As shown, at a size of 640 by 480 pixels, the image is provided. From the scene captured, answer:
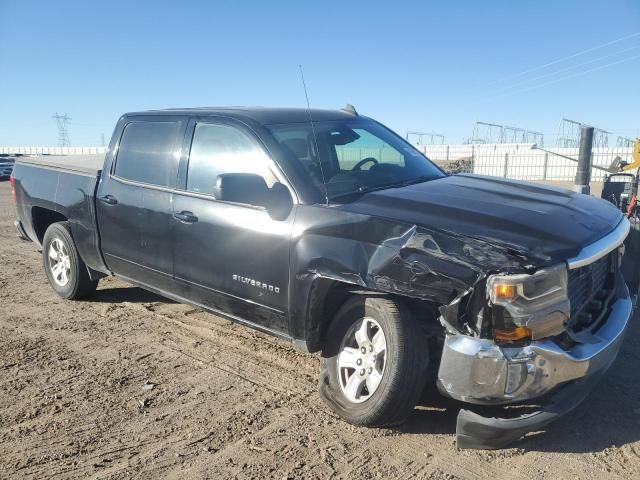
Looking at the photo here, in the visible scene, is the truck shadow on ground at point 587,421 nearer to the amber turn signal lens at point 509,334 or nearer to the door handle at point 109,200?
the amber turn signal lens at point 509,334

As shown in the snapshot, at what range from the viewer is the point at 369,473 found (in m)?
2.83

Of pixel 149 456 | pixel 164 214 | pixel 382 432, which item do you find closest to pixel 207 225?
pixel 164 214

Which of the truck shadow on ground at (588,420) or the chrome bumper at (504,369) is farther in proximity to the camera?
the truck shadow on ground at (588,420)

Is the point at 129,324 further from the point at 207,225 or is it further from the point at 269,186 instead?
the point at 269,186

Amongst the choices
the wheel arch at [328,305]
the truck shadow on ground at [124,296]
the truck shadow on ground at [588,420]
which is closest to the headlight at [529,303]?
the wheel arch at [328,305]

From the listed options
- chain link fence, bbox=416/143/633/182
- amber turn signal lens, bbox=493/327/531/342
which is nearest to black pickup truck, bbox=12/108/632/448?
amber turn signal lens, bbox=493/327/531/342

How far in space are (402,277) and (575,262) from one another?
0.88 metres

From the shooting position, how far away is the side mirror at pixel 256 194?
353 centimetres

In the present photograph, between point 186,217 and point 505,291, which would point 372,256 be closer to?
point 505,291

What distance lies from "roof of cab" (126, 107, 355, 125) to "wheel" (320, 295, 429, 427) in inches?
63.5

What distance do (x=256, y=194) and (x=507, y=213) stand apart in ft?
5.18

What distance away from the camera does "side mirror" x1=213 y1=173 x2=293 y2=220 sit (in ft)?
11.6

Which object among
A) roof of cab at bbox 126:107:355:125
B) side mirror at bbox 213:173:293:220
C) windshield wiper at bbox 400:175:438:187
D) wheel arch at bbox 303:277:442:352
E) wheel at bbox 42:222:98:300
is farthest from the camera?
wheel at bbox 42:222:98:300

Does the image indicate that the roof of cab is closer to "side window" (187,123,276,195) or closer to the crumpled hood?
"side window" (187,123,276,195)
